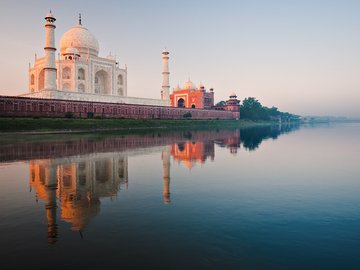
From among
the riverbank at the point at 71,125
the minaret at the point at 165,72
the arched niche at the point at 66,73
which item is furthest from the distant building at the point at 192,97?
the arched niche at the point at 66,73

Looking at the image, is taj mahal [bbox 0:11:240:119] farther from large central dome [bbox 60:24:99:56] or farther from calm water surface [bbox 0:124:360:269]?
calm water surface [bbox 0:124:360:269]

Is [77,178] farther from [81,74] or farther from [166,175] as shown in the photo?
[81,74]

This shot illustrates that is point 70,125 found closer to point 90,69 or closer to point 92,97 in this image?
point 92,97

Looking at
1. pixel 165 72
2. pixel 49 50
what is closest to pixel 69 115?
pixel 49 50

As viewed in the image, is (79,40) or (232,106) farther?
(232,106)

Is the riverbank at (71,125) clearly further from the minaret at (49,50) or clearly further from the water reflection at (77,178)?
the water reflection at (77,178)

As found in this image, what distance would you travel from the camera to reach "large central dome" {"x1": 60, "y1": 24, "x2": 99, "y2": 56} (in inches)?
1848

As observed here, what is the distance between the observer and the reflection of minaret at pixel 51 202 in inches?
191

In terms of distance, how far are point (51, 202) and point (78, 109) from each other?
3268 centimetres

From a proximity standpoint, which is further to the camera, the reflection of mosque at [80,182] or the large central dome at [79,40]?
the large central dome at [79,40]

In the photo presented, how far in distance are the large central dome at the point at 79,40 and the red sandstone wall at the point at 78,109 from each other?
12590mm

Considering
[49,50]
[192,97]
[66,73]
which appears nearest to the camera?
[49,50]

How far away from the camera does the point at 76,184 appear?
8.28 metres

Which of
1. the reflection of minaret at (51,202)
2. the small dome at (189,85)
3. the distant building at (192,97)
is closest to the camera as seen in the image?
the reflection of minaret at (51,202)
